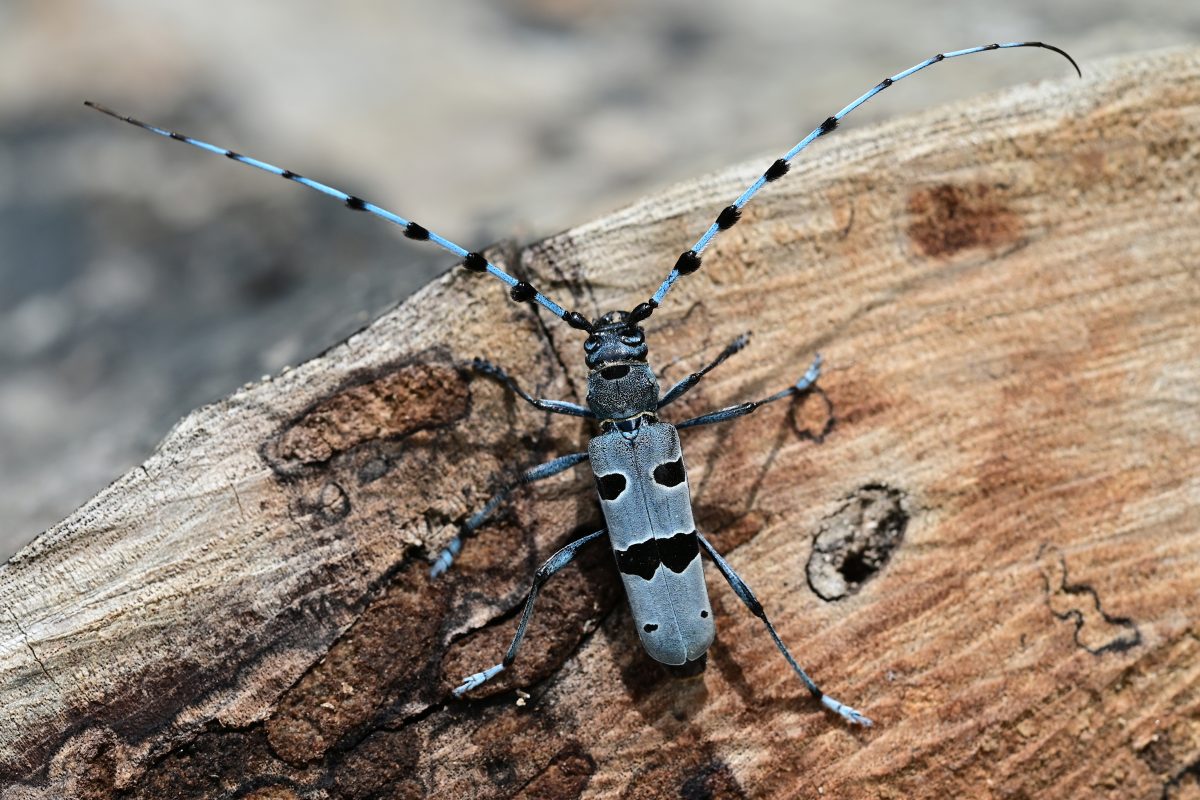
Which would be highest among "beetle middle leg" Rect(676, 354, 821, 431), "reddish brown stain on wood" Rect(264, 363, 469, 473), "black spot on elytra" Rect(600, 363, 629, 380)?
"reddish brown stain on wood" Rect(264, 363, 469, 473)

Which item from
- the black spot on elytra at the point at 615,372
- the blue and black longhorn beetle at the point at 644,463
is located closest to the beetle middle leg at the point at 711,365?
the blue and black longhorn beetle at the point at 644,463

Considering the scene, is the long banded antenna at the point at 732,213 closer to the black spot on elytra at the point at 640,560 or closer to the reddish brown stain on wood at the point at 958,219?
the reddish brown stain on wood at the point at 958,219

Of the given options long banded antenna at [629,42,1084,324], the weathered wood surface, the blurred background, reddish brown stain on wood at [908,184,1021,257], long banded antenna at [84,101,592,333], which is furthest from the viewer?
the blurred background

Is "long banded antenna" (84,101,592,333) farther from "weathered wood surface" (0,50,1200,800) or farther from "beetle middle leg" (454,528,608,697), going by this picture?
"beetle middle leg" (454,528,608,697)

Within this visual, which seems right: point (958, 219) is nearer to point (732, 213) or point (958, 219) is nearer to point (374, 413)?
point (732, 213)

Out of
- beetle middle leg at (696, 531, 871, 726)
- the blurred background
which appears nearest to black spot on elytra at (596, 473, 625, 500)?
beetle middle leg at (696, 531, 871, 726)

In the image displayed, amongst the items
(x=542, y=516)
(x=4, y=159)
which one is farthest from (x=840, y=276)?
(x=4, y=159)

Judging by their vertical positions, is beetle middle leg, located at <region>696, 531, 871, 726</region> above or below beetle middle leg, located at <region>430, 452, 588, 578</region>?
below

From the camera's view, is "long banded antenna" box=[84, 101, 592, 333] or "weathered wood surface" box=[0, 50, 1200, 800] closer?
"weathered wood surface" box=[0, 50, 1200, 800]
